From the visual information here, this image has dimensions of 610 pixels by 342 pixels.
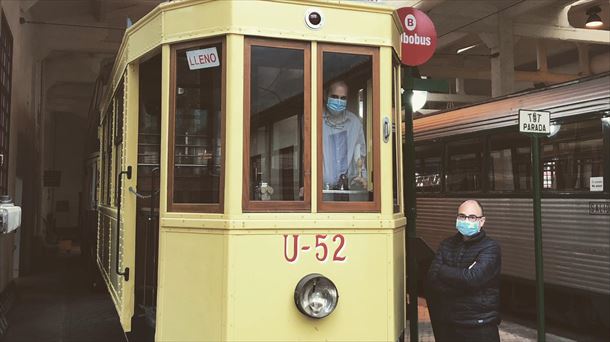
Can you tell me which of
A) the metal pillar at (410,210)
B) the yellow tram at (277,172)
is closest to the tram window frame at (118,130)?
the yellow tram at (277,172)

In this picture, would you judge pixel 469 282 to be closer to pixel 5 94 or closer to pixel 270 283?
pixel 270 283

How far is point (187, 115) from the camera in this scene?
126 inches

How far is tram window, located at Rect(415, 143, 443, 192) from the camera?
7988 millimetres

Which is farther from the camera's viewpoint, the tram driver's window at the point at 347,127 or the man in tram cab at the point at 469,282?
the man in tram cab at the point at 469,282

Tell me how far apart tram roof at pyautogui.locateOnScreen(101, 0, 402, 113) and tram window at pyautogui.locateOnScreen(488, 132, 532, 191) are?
12.8 feet

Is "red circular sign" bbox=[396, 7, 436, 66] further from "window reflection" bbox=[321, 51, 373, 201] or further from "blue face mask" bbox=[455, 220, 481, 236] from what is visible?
"blue face mask" bbox=[455, 220, 481, 236]

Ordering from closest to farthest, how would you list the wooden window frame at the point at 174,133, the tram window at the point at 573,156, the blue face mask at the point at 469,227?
the wooden window frame at the point at 174,133
the blue face mask at the point at 469,227
the tram window at the point at 573,156

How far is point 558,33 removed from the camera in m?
13.3

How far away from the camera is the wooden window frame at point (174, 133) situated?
2.96m

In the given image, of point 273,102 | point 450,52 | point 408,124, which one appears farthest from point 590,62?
point 273,102

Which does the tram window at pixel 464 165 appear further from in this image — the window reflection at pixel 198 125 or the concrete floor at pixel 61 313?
the window reflection at pixel 198 125

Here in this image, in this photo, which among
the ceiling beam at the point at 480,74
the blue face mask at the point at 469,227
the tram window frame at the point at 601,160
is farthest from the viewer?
the ceiling beam at the point at 480,74

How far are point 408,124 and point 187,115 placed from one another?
1.58 m

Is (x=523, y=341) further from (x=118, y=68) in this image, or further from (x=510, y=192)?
(x=118, y=68)
